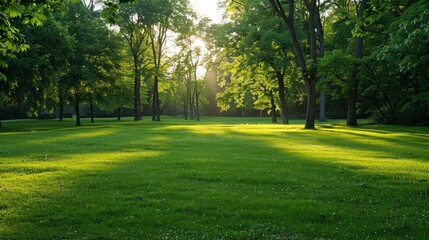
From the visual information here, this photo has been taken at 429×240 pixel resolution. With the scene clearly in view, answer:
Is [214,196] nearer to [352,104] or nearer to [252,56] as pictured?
[352,104]

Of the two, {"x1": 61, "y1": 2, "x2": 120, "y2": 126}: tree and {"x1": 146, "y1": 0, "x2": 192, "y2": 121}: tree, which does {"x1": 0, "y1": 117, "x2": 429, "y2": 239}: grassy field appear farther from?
{"x1": 146, "y1": 0, "x2": 192, "y2": 121}: tree

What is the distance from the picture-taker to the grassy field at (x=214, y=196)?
20.8 feet

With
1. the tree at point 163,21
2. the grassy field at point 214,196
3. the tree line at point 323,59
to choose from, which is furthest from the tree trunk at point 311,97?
the tree at point 163,21

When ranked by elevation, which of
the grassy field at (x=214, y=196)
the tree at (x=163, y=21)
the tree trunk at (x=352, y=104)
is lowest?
the grassy field at (x=214, y=196)

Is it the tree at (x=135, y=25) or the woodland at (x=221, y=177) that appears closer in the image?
the woodland at (x=221, y=177)

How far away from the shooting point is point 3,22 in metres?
9.01

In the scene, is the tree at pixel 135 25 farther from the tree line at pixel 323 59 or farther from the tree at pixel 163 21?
the tree line at pixel 323 59

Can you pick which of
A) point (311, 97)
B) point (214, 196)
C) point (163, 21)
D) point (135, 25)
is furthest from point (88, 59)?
point (214, 196)

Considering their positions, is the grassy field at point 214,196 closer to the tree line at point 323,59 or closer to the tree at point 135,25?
the tree line at point 323,59

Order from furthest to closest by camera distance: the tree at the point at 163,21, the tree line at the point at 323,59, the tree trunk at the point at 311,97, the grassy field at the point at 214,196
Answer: the tree at the point at 163,21 < the tree line at the point at 323,59 < the tree trunk at the point at 311,97 < the grassy field at the point at 214,196

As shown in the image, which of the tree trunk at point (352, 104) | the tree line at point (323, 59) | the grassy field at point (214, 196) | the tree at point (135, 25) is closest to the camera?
the grassy field at point (214, 196)

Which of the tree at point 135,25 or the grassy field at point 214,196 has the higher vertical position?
the tree at point 135,25

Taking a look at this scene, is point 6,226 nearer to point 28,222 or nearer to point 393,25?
point 28,222

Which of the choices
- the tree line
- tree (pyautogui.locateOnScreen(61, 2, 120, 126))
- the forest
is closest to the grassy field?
the forest
